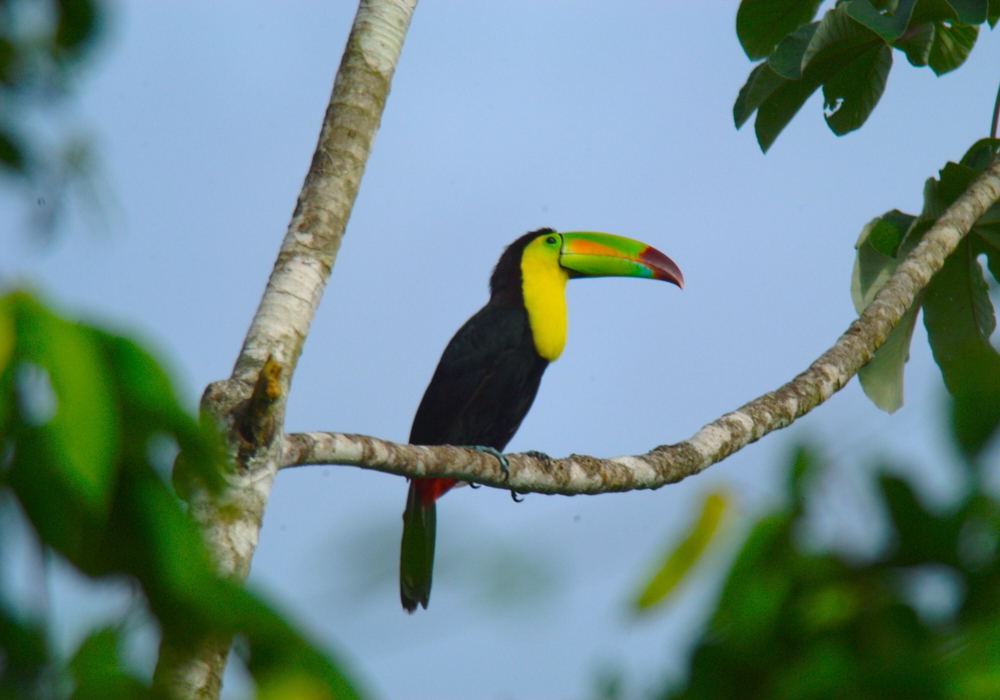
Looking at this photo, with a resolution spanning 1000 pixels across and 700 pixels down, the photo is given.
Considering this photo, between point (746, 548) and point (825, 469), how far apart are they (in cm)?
7

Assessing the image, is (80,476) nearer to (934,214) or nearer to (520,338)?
(934,214)

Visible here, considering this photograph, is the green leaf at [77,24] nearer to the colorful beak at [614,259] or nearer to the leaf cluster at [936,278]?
the leaf cluster at [936,278]

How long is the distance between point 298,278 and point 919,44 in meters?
2.63

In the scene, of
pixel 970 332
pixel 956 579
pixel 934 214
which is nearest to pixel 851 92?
pixel 934 214

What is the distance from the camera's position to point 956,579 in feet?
1.73

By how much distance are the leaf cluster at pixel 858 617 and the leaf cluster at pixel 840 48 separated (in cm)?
275

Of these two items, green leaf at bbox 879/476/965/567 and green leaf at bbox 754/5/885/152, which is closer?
green leaf at bbox 879/476/965/567

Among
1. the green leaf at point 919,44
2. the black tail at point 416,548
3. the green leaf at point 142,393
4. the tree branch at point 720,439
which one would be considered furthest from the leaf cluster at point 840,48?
the green leaf at point 142,393

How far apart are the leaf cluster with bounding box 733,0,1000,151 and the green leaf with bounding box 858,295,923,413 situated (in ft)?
2.68

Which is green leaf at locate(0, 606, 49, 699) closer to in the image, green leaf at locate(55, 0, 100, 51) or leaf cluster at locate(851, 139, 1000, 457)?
green leaf at locate(55, 0, 100, 51)

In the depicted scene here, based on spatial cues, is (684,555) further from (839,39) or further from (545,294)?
(545,294)

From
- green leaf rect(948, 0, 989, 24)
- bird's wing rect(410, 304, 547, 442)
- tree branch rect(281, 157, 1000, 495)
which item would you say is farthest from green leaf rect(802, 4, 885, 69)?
bird's wing rect(410, 304, 547, 442)

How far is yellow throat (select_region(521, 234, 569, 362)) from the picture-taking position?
4.54 m

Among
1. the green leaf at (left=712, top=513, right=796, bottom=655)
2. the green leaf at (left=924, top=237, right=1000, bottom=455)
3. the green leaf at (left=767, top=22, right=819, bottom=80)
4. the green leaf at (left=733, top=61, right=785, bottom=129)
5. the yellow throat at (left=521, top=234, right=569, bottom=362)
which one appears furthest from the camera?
the yellow throat at (left=521, top=234, right=569, bottom=362)
